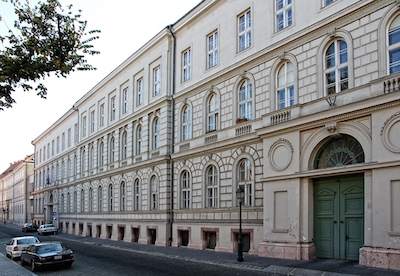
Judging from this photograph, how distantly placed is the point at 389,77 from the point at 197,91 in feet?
47.5

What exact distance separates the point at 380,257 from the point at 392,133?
4350 mm

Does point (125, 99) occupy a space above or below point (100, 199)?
above

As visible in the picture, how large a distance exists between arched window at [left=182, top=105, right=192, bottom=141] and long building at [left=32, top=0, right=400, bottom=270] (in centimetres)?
14

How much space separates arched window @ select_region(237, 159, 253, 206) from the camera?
22875 mm

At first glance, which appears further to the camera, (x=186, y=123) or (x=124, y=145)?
(x=124, y=145)

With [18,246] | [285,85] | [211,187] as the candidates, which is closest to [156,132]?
[211,187]

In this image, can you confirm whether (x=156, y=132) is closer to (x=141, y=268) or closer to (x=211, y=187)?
(x=211, y=187)

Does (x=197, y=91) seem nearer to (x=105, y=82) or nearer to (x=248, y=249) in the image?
(x=248, y=249)

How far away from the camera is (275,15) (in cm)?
2178

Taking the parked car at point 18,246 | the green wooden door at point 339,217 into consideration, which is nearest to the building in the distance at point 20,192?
the parked car at point 18,246

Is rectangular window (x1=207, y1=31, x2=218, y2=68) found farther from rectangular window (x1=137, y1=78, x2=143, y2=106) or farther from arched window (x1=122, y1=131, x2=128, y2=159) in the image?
arched window (x1=122, y1=131, x2=128, y2=159)

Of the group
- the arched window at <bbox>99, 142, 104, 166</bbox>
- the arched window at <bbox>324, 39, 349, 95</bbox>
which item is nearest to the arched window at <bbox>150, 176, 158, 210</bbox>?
the arched window at <bbox>99, 142, 104, 166</bbox>

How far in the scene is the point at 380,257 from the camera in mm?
15047

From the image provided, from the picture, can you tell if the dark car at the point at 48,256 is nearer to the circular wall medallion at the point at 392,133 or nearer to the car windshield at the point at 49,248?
the car windshield at the point at 49,248
